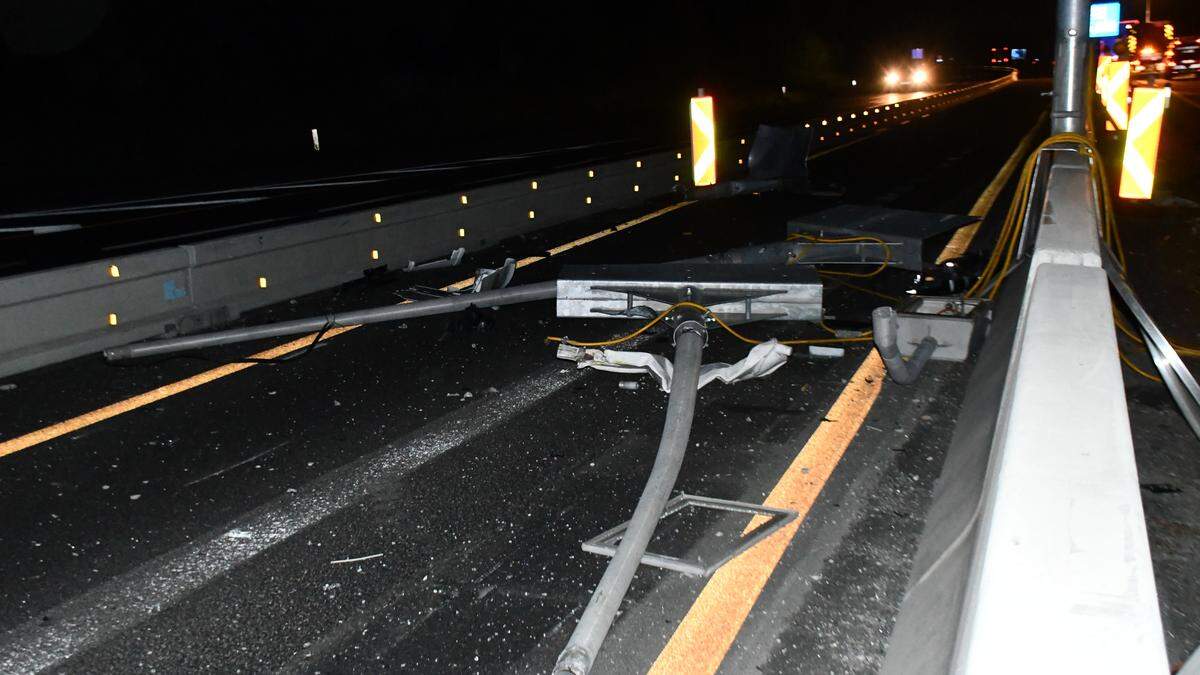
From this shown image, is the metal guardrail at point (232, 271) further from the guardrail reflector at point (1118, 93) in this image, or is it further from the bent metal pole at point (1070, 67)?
the guardrail reflector at point (1118, 93)

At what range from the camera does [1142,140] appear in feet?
41.8

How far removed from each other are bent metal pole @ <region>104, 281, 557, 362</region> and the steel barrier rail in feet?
16.1

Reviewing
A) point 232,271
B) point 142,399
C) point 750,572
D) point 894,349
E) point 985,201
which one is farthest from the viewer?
point 985,201

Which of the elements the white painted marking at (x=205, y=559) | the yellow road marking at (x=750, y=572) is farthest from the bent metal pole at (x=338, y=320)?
the yellow road marking at (x=750, y=572)

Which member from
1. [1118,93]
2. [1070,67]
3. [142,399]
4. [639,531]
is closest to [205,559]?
[639,531]

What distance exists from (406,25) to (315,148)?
2237cm

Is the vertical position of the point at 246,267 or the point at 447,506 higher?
the point at 246,267

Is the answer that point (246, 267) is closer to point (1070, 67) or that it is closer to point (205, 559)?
point (205, 559)

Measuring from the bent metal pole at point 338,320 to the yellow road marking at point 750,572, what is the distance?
312 cm

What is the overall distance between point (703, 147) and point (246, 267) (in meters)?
8.86

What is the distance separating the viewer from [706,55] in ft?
225

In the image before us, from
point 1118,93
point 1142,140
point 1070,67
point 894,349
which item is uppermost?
point 1070,67

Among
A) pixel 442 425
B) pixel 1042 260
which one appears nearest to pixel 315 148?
pixel 442 425

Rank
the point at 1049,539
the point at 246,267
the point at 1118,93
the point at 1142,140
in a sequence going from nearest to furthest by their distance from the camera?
the point at 1049,539 → the point at 246,267 → the point at 1142,140 → the point at 1118,93
